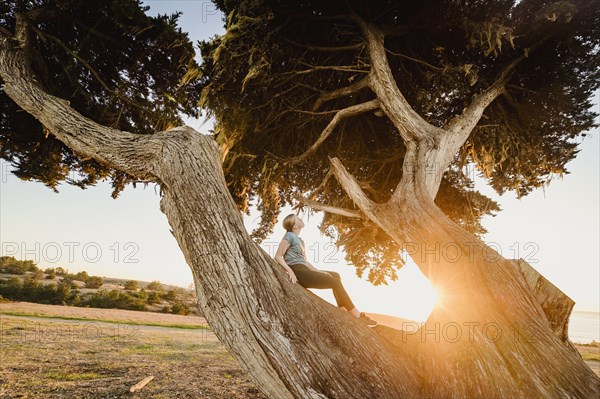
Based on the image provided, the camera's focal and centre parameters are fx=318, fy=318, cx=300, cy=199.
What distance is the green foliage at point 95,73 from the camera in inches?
237

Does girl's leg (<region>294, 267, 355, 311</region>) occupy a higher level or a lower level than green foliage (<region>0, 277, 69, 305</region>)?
higher

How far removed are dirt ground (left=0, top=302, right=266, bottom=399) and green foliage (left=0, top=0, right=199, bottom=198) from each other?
12.6 feet

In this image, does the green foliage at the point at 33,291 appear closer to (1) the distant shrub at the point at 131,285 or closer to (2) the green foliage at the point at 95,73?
(1) the distant shrub at the point at 131,285

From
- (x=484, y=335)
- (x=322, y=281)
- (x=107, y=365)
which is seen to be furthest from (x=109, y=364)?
(x=484, y=335)

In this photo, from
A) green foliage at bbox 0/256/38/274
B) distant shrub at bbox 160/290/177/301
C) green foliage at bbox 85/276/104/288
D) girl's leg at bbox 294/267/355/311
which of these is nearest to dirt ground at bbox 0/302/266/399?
girl's leg at bbox 294/267/355/311

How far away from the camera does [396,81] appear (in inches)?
286

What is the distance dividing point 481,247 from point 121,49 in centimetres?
755

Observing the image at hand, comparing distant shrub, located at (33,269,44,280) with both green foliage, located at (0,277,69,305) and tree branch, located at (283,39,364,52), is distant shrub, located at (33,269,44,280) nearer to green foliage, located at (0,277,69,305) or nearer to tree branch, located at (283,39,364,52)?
green foliage, located at (0,277,69,305)

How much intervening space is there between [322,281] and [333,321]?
3.15 feet

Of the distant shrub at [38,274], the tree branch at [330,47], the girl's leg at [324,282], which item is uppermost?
the tree branch at [330,47]

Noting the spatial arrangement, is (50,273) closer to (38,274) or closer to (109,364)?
(38,274)

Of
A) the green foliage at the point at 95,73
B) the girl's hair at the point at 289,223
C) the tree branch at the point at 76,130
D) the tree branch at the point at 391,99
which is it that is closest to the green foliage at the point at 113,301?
the green foliage at the point at 95,73

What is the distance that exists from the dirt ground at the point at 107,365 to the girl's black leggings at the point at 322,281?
265 cm

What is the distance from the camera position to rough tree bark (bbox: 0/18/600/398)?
2484 millimetres
